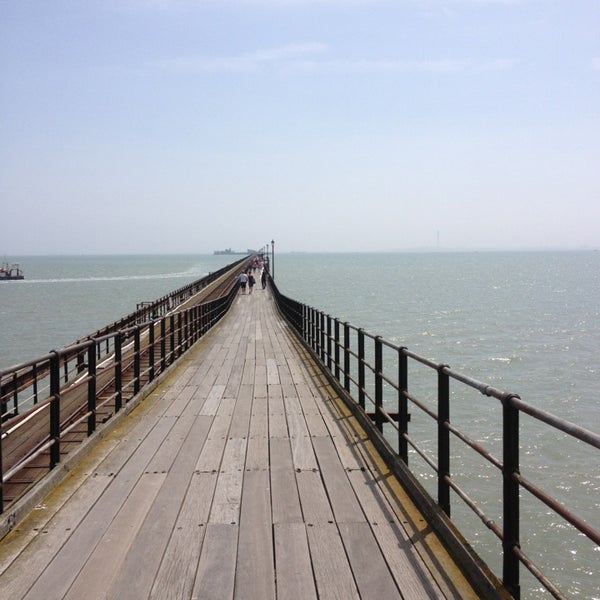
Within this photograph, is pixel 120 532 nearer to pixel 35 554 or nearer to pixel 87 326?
pixel 35 554

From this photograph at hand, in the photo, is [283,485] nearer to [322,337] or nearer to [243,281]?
[322,337]

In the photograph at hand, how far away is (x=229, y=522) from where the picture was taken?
4934 mm

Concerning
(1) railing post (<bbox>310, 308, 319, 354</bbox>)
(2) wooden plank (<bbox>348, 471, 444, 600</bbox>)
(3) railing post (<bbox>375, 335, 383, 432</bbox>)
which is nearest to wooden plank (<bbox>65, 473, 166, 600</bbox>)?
(2) wooden plank (<bbox>348, 471, 444, 600</bbox>)

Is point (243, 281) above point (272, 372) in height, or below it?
above

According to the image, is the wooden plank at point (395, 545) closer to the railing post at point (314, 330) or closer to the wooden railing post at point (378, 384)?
the wooden railing post at point (378, 384)

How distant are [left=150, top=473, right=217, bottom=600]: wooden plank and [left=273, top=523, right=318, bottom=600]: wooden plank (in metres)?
0.55

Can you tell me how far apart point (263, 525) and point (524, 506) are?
880 cm

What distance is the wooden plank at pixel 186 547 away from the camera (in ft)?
12.6

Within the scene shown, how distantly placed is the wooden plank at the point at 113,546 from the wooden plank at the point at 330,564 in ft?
4.24

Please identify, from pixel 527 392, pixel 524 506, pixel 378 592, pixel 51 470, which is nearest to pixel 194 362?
pixel 524 506

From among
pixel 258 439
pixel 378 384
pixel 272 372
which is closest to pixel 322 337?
pixel 272 372

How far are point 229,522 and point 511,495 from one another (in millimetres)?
2249

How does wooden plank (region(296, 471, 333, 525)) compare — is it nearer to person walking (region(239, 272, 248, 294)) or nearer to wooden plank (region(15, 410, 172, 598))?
wooden plank (region(15, 410, 172, 598))

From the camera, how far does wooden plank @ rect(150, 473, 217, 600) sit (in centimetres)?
385
